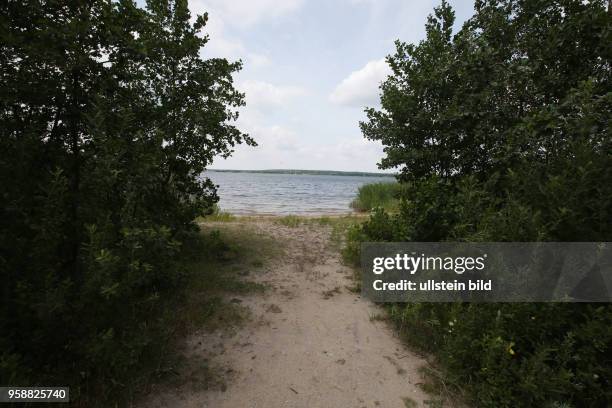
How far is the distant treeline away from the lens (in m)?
3.01

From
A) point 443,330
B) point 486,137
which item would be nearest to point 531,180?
point 486,137

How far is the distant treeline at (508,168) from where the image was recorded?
3.01 metres

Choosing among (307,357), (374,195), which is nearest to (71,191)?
(307,357)

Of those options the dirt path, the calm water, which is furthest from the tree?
the calm water

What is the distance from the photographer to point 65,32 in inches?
117

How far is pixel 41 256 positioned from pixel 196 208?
3520mm

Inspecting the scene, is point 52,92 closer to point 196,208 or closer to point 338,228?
point 196,208

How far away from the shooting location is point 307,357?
12.7 ft

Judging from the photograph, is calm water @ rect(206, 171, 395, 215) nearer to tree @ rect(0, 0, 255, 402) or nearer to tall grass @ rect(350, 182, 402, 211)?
tall grass @ rect(350, 182, 402, 211)

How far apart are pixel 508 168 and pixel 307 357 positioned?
3.91 m

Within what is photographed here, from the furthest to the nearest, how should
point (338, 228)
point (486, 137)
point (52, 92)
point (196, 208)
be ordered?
point (338, 228), point (196, 208), point (486, 137), point (52, 92)

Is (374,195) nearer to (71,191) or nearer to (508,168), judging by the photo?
(508,168)

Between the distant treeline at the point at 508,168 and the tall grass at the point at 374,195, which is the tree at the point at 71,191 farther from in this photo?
the tall grass at the point at 374,195

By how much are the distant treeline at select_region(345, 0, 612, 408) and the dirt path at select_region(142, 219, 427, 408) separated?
2.00 feet
